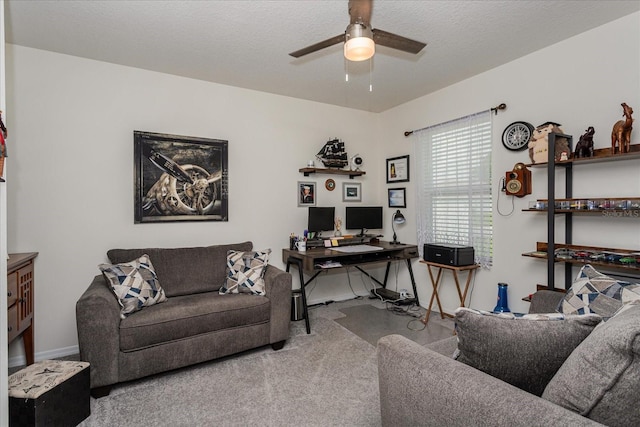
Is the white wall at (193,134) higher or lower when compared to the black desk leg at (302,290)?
higher

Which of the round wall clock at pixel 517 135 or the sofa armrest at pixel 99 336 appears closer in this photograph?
the sofa armrest at pixel 99 336

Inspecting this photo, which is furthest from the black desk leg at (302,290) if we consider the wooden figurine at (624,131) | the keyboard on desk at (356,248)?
the wooden figurine at (624,131)

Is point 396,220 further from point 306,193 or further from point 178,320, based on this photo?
point 178,320

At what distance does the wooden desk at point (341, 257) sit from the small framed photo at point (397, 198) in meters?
0.55

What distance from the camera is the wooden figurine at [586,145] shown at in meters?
2.31

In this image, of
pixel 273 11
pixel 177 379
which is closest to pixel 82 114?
pixel 273 11

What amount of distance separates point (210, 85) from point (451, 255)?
2.96m

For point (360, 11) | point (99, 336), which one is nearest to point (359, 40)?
point (360, 11)

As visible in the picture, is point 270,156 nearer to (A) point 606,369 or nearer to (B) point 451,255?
(B) point 451,255

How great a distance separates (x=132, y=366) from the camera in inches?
86.4

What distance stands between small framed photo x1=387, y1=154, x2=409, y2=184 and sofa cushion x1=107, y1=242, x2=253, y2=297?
7.54 feet

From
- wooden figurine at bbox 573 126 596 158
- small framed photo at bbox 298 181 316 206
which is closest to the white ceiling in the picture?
wooden figurine at bbox 573 126 596 158

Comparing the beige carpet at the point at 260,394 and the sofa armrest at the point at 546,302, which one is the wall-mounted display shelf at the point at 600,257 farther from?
the beige carpet at the point at 260,394

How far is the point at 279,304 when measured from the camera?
274 cm
